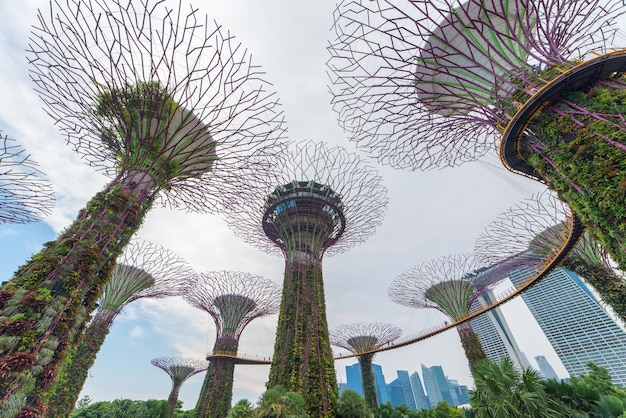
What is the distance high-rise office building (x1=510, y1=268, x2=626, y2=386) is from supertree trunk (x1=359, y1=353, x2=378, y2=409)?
4648 cm

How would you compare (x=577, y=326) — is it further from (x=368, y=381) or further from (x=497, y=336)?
(x=368, y=381)

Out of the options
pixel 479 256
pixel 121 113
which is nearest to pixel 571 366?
pixel 479 256

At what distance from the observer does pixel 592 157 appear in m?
5.85

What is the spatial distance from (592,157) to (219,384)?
25121mm

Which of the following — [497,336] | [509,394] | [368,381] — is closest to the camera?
[509,394]

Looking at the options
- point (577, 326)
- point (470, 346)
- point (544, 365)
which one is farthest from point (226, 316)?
point (544, 365)

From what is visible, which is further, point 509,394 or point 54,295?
point 509,394

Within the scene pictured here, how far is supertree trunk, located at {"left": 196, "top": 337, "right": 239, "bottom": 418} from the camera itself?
19312 mm

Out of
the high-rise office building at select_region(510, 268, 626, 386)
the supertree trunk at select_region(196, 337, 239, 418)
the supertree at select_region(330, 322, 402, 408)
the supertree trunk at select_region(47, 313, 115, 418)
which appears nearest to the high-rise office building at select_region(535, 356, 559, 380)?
the high-rise office building at select_region(510, 268, 626, 386)

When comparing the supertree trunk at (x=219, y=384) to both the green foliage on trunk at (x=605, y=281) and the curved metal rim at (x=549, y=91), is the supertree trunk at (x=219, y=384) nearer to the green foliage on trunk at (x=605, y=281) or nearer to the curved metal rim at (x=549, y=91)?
the curved metal rim at (x=549, y=91)

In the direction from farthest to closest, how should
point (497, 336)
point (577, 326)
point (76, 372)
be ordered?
1. point (497, 336)
2. point (577, 326)
3. point (76, 372)

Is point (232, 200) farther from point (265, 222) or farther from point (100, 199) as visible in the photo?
point (265, 222)

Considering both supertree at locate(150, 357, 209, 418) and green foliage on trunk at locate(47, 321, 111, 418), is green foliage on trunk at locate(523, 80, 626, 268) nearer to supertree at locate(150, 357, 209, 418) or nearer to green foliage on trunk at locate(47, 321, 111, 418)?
green foliage on trunk at locate(47, 321, 111, 418)

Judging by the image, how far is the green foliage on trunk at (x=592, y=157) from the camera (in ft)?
17.6
